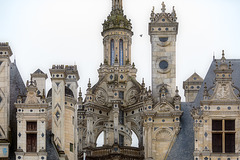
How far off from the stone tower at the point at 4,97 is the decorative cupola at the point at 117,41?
32578 mm

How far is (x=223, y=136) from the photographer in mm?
70375

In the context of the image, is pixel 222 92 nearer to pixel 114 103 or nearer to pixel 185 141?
pixel 185 141

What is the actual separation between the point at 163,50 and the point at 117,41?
2813cm

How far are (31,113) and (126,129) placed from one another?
98.6 feet

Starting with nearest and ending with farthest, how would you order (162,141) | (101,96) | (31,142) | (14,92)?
(31,142) < (162,141) < (14,92) < (101,96)

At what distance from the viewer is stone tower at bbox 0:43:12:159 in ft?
235

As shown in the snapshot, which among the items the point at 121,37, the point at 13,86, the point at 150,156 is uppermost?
the point at 121,37

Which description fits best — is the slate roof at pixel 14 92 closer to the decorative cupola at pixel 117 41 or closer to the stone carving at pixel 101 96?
the stone carving at pixel 101 96

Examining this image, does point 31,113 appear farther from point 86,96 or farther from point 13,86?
point 86,96

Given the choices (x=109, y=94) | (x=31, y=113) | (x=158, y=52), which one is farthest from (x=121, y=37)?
(x=31, y=113)

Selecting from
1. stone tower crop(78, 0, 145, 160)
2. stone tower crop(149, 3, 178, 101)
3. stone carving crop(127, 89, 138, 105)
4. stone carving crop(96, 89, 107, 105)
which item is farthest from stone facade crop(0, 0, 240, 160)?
stone carving crop(96, 89, 107, 105)

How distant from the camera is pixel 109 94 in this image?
339ft

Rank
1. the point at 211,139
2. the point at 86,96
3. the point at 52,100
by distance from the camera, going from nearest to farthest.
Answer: the point at 211,139 < the point at 52,100 < the point at 86,96

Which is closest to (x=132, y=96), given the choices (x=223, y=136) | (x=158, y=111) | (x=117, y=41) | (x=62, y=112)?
(x=117, y=41)
